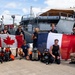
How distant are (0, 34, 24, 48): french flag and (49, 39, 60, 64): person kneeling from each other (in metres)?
2.05

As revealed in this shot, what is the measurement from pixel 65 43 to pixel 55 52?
3.08ft

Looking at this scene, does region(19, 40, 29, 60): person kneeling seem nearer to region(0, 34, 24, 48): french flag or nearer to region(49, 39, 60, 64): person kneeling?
region(0, 34, 24, 48): french flag

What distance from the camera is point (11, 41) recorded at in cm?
1252

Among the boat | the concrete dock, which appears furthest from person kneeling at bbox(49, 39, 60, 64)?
the boat

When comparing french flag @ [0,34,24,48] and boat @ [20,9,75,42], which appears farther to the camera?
boat @ [20,9,75,42]

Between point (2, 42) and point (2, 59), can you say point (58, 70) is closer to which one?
point (2, 59)

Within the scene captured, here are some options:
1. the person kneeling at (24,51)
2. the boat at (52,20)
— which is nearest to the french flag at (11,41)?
the person kneeling at (24,51)

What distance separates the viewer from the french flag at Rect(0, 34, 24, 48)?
488 inches

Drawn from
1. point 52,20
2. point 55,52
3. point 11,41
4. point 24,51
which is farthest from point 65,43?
point 52,20

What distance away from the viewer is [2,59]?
1119 cm

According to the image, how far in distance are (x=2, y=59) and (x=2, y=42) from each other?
1439 mm

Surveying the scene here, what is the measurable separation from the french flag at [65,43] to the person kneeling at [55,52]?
1.74 feet

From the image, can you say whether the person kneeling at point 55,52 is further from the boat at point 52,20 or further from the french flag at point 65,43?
the boat at point 52,20

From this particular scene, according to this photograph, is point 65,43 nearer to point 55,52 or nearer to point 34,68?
point 55,52
